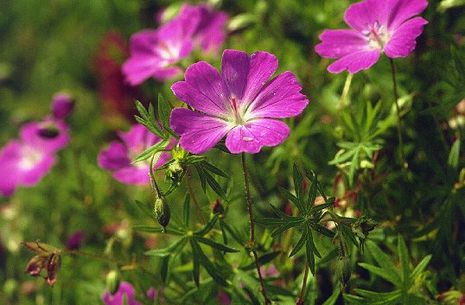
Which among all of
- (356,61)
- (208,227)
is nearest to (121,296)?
(208,227)

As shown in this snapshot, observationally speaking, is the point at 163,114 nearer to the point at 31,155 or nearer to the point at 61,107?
the point at 61,107

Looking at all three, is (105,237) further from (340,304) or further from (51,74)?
(51,74)

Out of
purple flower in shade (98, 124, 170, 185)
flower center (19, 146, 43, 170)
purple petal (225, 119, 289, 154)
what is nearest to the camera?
purple petal (225, 119, 289, 154)

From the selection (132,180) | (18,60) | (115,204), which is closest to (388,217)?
(132,180)

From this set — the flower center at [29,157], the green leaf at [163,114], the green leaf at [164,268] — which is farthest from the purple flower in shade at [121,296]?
the flower center at [29,157]

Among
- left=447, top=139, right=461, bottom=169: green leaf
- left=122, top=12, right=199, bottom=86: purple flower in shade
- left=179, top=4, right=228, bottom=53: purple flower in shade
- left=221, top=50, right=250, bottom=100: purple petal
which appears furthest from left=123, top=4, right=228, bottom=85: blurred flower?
left=447, top=139, right=461, bottom=169: green leaf

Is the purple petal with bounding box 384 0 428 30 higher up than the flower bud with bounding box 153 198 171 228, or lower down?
higher up

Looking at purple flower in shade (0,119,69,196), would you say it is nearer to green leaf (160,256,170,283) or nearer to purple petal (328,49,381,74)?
green leaf (160,256,170,283)

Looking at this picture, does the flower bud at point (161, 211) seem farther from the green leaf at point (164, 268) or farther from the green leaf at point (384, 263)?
the green leaf at point (384, 263)
